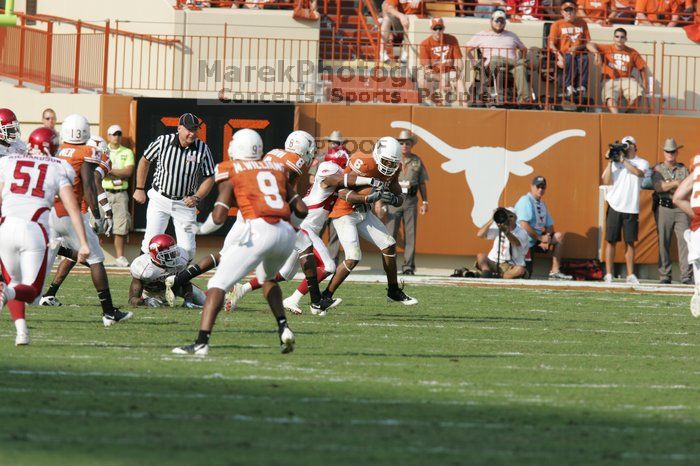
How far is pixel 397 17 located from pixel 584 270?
201 inches

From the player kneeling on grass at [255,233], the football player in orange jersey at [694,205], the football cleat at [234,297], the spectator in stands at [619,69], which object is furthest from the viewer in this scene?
the spectator in stands at [619,69]

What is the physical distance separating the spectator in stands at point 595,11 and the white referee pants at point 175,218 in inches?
425

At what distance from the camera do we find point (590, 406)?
6711 millimetres

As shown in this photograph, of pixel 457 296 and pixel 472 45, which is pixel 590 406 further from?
pixel 472 45

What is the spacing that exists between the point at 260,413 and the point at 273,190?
2.29m

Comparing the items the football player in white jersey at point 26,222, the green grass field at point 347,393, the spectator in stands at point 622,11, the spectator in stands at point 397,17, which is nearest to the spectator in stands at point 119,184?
the spectator in stands at point 397,17

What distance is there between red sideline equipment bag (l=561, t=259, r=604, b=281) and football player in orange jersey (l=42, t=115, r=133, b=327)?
30.0 ft

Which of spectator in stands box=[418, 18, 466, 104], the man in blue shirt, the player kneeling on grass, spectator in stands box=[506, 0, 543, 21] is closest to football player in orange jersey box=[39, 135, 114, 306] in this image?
the player kneeling on grass

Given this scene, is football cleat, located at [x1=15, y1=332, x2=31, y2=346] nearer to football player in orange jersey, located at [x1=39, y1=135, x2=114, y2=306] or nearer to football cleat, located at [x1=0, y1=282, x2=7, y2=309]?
football cleat, located at [x1=0, y1=282, x2=7, y2=309]

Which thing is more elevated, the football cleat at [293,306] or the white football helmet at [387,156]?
the white football helmet at [387,156]

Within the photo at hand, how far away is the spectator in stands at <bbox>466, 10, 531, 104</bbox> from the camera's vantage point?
61.8ft

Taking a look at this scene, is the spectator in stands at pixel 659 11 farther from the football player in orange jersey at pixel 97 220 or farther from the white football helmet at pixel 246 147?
the white football helmet at pixel 246 147

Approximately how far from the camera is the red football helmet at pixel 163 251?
11203mm

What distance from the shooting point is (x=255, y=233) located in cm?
806
